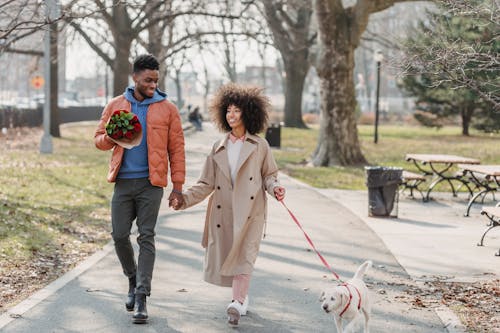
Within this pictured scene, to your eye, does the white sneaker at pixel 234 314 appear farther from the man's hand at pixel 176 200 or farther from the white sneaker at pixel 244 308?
the man's hand at pixel 176 200

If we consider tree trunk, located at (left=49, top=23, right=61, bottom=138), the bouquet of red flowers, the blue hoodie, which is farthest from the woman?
tree trunk, located at (left=49, top=23, right=61, bottom=138)

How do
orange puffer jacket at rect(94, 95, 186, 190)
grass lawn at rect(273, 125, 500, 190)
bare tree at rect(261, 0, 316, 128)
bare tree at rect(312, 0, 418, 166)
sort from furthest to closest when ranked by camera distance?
bare tree at rect(261, 0, 316, 128) < bare tree at rect(312, 0, 418, 166) < grass lawn at rect(273, 125, 500, 190) < orange puffer jacket at rect(94, 95, 186, 190)

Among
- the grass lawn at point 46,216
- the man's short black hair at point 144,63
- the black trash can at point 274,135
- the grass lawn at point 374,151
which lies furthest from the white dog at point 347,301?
the black trash can at point 274,135

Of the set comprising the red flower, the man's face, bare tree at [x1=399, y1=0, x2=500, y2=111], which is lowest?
the red flower

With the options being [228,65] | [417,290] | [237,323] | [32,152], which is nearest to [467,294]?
[417,290]

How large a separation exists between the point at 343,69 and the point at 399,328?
54.6 feet

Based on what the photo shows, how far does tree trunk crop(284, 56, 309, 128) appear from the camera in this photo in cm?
4750

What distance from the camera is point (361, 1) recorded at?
22562mm

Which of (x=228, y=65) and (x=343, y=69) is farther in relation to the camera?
(x=228, y=65)

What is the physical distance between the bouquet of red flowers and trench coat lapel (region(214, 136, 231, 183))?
61 cm

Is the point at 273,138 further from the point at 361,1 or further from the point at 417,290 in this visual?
the point at 417,290

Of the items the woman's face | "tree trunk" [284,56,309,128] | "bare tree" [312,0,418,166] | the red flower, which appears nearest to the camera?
the red flower

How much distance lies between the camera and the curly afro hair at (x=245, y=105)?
6707 mm

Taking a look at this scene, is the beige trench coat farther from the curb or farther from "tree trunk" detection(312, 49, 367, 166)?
"tree trunk" detection(312, 49, 367, 166)
